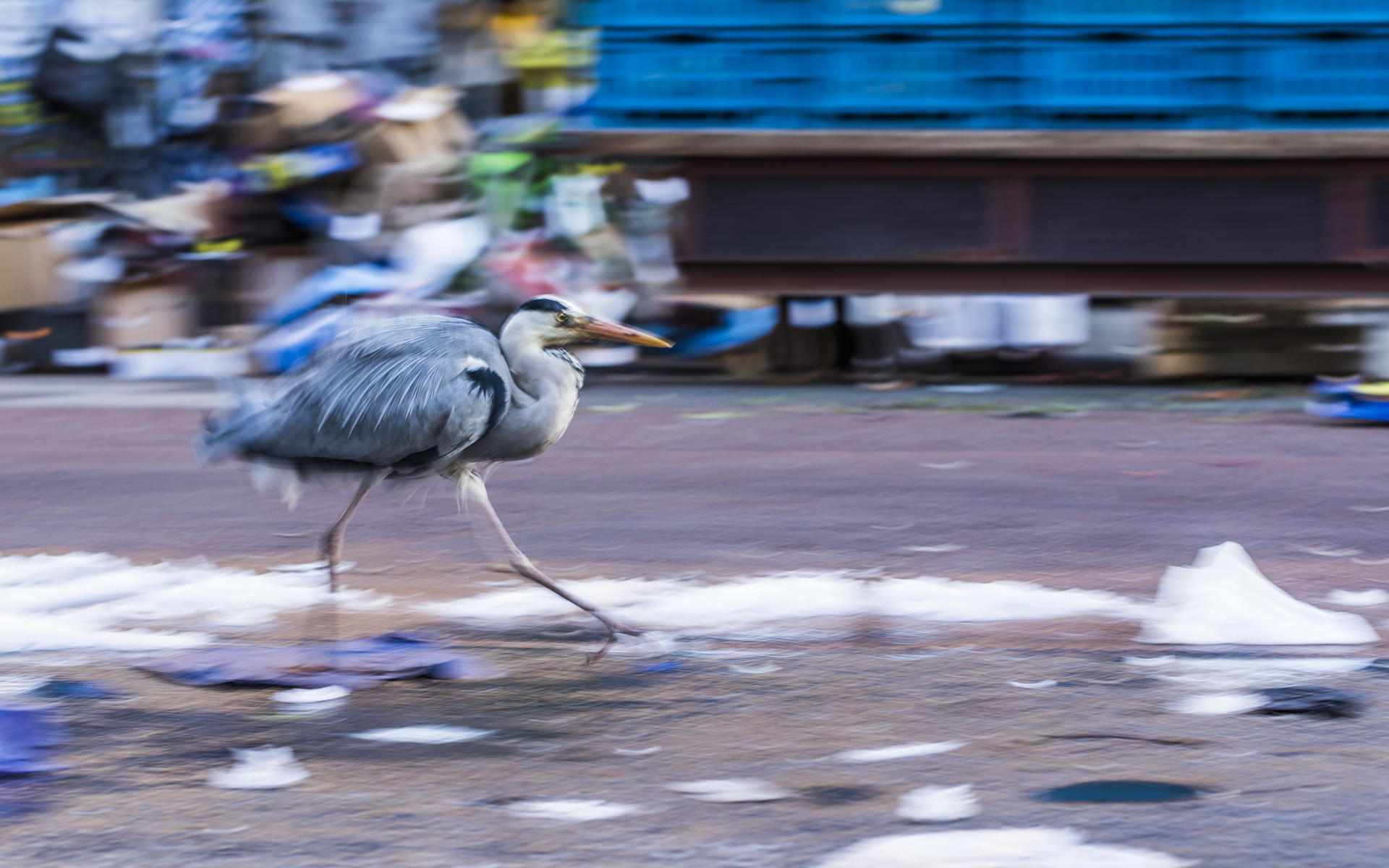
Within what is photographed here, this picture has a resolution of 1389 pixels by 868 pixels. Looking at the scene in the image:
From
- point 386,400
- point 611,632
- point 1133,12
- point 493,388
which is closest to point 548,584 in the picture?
point 611,632

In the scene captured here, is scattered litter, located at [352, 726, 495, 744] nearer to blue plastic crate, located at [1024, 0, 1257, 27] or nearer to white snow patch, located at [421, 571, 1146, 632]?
white snow patch, located at [421, 571, 1146, 632]

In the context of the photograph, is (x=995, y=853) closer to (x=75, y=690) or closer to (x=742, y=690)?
(x=742, y=690)

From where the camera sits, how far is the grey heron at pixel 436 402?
3561 mm

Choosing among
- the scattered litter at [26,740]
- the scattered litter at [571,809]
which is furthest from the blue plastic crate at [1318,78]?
the scattered litter at [26,740]

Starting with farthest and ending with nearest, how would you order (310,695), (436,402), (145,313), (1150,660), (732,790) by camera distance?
(145,313) → (436,402) → (1150,660) → (310,695) → (732,790)

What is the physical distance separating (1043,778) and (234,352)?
903 cm

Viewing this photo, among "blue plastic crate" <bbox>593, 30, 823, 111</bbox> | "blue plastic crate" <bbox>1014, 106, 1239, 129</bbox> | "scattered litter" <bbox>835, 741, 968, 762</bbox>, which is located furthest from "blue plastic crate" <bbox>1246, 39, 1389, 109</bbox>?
"scattered litter" <bbox>835, 741, 968, 762</bbox>

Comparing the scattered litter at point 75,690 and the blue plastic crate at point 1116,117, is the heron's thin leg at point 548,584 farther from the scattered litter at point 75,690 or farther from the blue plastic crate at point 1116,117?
the blue plastic crate at point 1116,117

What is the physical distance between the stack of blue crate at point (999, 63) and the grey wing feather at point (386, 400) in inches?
239

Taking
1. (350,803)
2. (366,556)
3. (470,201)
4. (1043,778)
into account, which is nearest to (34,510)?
(366,556)

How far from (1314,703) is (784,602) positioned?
57.5 inches

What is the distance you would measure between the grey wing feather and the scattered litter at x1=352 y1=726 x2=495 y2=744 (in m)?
0.83

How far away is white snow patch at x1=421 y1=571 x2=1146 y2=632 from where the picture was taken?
387cm

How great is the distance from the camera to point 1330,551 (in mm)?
4621
